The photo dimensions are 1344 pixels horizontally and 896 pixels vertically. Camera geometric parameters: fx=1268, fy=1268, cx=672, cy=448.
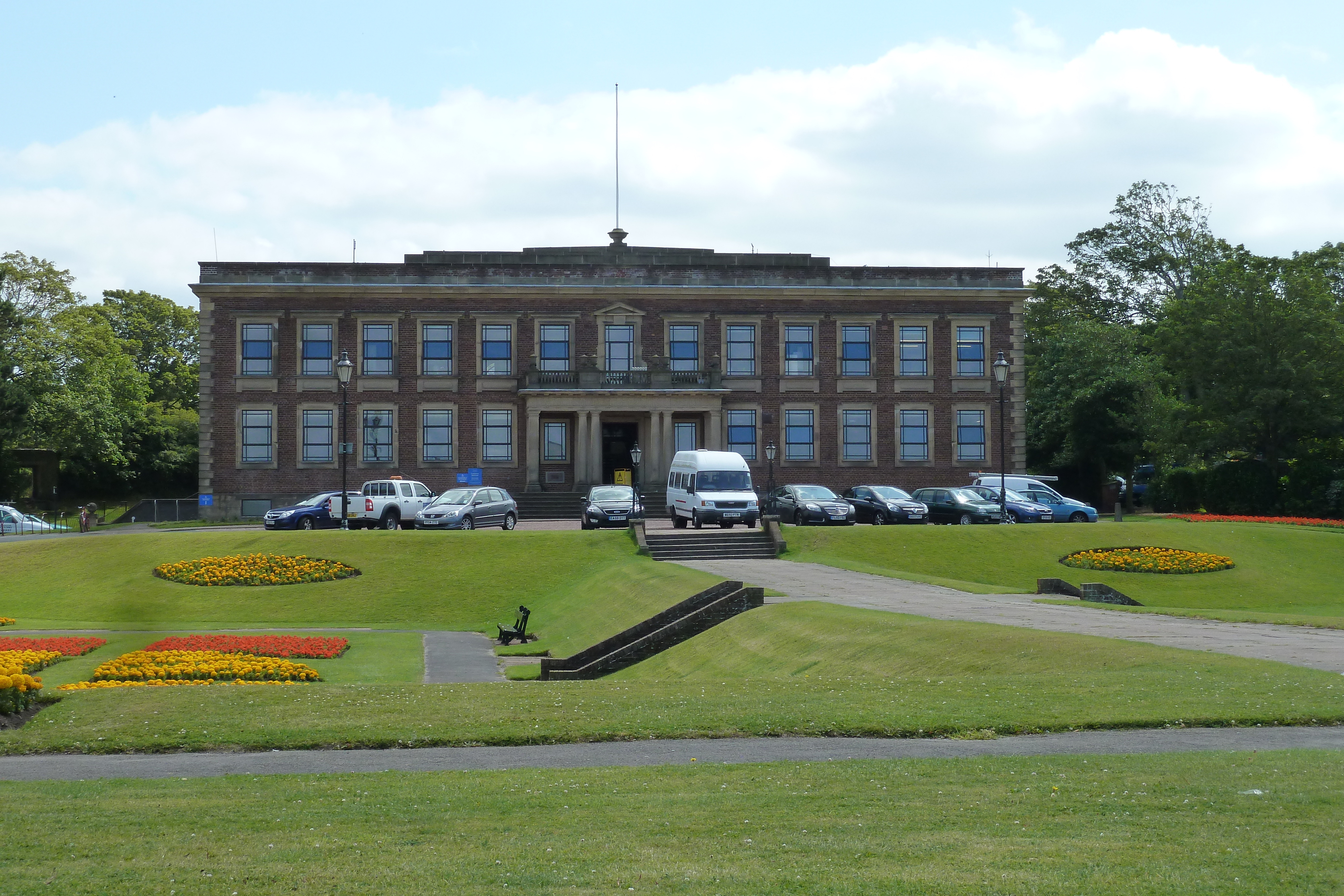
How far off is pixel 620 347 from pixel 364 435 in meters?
12.3

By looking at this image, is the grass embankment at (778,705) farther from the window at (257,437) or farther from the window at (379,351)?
the window at (257,437)

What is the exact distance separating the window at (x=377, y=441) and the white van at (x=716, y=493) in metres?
19.4

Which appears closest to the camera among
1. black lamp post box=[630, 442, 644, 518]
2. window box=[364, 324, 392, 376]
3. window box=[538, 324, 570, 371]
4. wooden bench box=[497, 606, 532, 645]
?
wooden bench box=[497, 606, 532, 645]

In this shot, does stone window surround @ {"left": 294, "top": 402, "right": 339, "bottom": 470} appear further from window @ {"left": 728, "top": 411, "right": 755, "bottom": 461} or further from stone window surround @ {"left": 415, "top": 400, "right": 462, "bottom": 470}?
window @ {"left": 728, "top": 411, "right": 755, "bottom": 461}

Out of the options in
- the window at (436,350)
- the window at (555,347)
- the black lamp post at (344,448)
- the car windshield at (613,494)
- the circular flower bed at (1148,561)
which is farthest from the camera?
the window at (555,347)

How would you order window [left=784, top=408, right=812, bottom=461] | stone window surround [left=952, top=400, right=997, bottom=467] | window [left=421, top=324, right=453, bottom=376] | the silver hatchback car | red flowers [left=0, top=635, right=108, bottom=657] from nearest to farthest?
red flowers [left=0, top=635, right=108, bottom=657] → the silver hatchback car → window [left=421, top=324, right=453, bottom=376] → window [left=784, top=408, right=812, bottom=461] → stone window surround [left=952, top=400, right=997, bottom=467]

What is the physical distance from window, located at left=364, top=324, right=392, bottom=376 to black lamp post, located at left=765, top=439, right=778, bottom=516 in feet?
57.5

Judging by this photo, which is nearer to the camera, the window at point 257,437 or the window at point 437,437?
the window at point 257,437

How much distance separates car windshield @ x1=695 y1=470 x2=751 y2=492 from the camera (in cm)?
4131

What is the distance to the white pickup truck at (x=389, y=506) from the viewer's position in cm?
4484

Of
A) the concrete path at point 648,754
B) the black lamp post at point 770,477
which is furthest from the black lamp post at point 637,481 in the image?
the concrete path at point 648,754

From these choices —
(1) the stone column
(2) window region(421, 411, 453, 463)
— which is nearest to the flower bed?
(1) the stone column

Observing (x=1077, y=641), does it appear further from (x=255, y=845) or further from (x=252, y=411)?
(x=252, y=411)

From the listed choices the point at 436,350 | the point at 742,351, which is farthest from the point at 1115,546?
the point at 436,350
